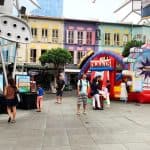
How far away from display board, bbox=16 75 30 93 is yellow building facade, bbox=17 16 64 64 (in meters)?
39.6

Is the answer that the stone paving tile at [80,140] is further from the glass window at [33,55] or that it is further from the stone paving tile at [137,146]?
the glass window at [33,55]

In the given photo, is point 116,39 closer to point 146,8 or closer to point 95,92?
point 95,92

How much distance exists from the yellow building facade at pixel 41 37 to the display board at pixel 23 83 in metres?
39.6

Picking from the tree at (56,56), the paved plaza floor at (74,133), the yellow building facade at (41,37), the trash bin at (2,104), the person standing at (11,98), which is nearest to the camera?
the paved plaza floor at (74,133)

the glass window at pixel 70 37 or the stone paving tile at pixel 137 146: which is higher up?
the glass window at pixel 70 37

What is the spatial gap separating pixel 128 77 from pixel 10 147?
18.6 m

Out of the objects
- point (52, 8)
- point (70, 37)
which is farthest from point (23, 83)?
point (52, 8)

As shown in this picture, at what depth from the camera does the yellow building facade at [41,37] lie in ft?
197

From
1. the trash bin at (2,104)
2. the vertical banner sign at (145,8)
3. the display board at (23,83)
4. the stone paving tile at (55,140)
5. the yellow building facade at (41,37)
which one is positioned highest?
the yellow building facade at (41,37)

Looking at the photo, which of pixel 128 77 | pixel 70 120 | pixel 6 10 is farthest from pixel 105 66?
pixel 70 120

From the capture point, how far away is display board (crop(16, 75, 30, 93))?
1994 cm

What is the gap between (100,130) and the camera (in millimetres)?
12633

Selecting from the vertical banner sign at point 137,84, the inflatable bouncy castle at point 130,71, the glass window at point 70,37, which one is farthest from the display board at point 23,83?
the glass window at point 70,37

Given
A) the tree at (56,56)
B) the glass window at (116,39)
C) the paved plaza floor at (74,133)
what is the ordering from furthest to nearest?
1. the glass window at (116,39)
2. the tree at (56,56)
3. the paved plaza floor at (74,133)
